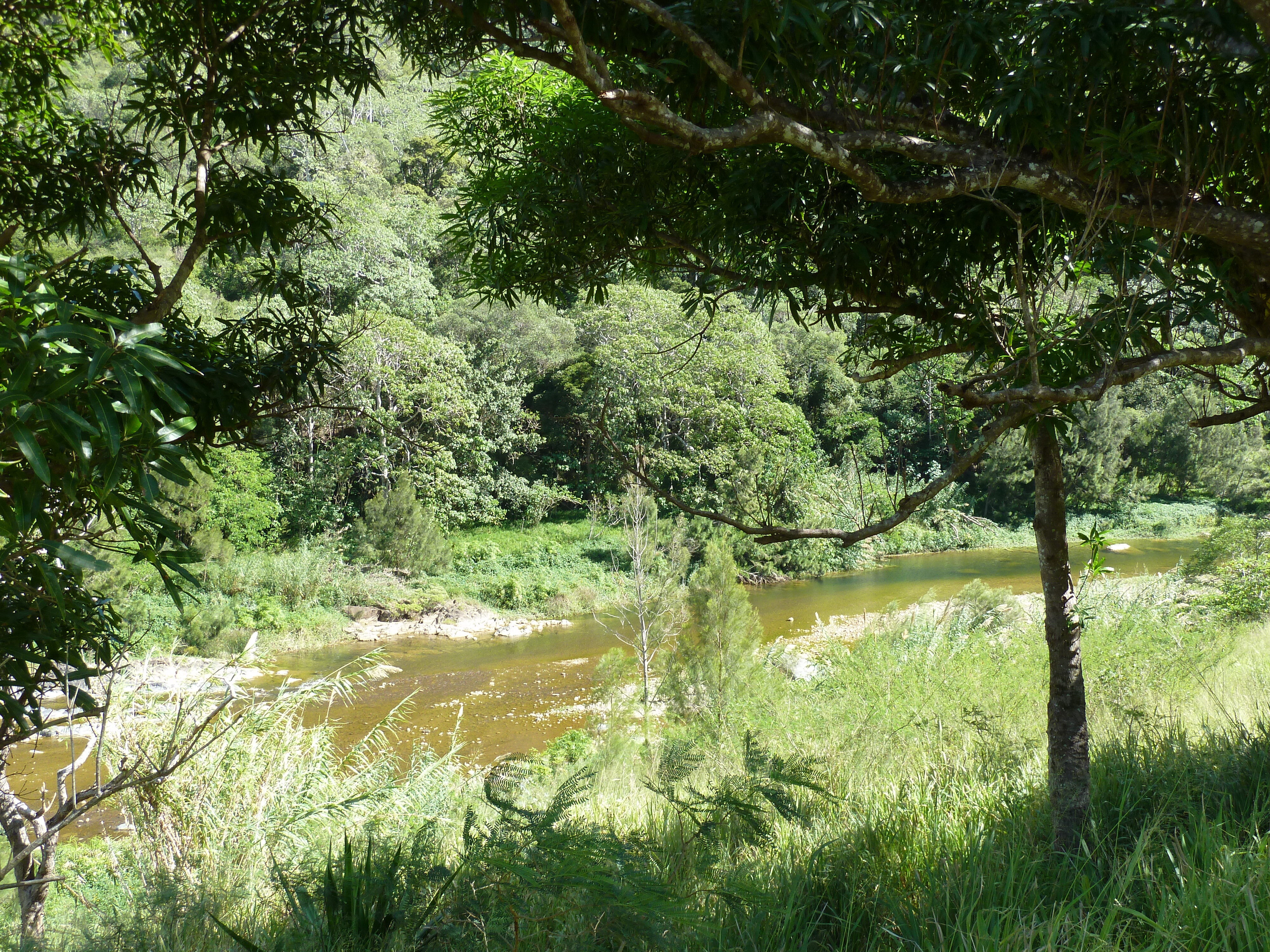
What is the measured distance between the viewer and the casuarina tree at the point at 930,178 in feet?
6.11

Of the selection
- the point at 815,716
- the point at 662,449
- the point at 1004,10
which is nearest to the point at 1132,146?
the point at 1004,10

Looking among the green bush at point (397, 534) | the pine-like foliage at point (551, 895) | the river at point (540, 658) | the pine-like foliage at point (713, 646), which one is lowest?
the river at point (540, 658)

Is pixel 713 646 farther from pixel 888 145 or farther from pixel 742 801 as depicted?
pixel 888 145

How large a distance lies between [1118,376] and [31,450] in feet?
7.34

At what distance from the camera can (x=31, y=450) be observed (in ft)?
3.90

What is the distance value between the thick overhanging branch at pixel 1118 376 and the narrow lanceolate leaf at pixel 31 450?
1852 millimetres

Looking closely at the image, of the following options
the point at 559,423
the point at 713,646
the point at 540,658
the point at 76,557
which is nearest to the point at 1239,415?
the point at 76,557

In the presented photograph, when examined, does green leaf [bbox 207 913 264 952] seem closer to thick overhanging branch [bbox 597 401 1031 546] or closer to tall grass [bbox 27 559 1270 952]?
tall grass [bbox 27 559 1270 952]

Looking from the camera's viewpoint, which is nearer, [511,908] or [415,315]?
[511,908]

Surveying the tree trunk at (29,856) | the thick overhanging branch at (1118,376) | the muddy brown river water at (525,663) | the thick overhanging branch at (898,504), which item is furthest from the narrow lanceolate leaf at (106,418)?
the muddy brown river water at (525,663)

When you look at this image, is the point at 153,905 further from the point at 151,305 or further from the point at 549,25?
the point at 549,25

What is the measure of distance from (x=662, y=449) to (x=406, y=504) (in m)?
6.99

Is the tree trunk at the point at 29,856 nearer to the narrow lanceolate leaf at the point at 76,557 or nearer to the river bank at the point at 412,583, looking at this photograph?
the narrow lanceolate leaf at the point at 76,557

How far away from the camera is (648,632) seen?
10602mm
